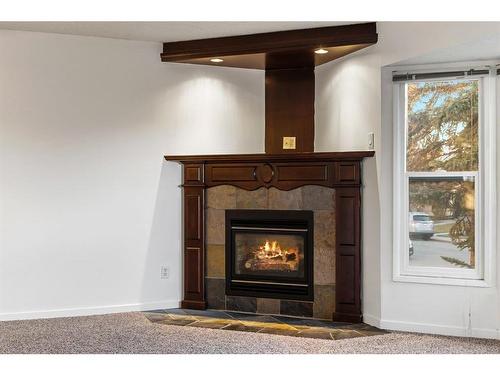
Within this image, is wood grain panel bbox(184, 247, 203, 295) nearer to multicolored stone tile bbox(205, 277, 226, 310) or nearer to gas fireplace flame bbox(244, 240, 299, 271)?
multicolored stone tile bbox(205, 277, 226, 310)

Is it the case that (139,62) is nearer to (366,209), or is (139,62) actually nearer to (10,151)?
(10,151)

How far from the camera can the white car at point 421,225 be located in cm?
443

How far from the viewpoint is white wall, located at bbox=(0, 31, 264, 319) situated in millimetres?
4688

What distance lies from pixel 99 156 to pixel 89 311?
130 centimetres

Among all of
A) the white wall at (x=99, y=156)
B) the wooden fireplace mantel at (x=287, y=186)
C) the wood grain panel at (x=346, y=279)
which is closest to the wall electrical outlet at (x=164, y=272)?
the white wall at (x=99, y=156)

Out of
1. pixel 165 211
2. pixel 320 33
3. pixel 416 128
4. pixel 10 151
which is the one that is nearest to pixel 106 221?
pixel 165 211

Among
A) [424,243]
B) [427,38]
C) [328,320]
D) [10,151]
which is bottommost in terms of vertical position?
[328,320]

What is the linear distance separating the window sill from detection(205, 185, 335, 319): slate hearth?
0.59 metres

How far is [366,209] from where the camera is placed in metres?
4.64

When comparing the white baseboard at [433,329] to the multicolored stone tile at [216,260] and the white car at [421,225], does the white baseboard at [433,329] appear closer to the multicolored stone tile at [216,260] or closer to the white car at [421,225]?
the white car at [421,225]

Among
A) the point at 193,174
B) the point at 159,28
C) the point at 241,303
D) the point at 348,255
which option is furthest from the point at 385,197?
the point at 159,28

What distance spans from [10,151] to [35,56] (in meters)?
0.79

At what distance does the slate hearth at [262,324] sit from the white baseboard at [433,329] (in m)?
0.07

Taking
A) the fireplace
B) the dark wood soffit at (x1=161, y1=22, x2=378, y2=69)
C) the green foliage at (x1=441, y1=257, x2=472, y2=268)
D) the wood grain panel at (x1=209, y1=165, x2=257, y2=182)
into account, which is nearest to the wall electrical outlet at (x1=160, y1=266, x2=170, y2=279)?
the fireplace
